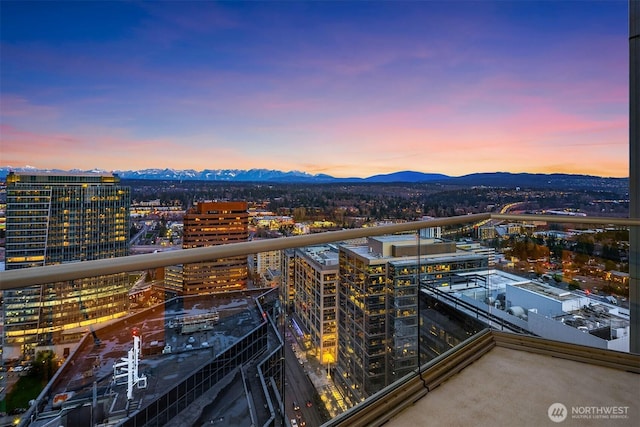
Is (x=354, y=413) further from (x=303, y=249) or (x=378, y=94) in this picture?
(x=378, y=94)

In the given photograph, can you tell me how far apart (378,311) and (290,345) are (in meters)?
0.63

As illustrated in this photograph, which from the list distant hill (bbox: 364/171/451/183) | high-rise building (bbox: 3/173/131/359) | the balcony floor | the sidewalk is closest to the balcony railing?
the sidewalk

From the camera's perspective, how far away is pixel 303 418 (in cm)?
151

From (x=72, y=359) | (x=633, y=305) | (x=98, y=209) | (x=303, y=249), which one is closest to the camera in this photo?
(x=72, y=359)

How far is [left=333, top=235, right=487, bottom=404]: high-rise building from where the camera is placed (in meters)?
1.81

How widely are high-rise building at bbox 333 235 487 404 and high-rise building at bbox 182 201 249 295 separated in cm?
63

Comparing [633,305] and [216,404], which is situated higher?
[216,404]

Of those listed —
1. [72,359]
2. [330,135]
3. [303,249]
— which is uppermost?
[330,135]

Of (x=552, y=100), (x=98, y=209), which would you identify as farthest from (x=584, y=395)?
(x=98, y=209)

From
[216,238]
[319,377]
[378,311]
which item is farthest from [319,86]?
[319,377]

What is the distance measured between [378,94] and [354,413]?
1535 centimetres

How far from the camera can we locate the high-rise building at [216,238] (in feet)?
4.29

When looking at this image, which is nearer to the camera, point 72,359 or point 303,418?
point 72,359

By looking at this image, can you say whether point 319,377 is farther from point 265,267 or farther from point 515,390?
point 515,390
